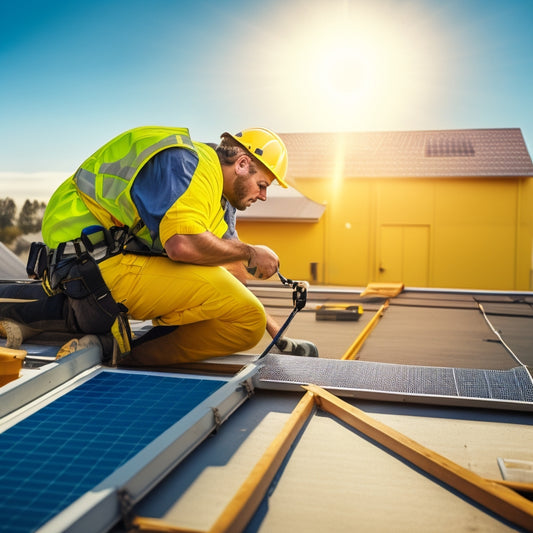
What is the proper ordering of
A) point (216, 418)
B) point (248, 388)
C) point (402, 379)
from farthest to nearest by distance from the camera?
point (402, 379) → point (248, 388) → point (216, 418)

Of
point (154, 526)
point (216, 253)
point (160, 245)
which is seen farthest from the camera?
point (160, 245)

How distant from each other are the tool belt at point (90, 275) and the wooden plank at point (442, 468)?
1189 mm

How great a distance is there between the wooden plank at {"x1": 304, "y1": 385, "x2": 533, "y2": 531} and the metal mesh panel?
308mm

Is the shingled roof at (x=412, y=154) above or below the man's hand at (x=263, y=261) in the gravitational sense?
above

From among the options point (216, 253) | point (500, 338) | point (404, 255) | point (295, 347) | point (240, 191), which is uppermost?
point (240, 191)

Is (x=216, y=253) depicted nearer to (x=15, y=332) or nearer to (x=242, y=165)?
(x=242, y=165)

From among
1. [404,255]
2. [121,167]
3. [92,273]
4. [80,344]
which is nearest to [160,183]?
[121,167]

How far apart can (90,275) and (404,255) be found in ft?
53.9

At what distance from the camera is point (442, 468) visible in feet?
6.23

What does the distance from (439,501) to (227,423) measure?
92 centimetres

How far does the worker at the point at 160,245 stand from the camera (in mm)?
2904

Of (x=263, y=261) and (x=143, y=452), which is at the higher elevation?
(x=263, y=261)

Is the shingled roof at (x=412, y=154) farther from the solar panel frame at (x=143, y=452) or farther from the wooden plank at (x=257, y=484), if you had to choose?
the wooden plank at (x=257, y=484)

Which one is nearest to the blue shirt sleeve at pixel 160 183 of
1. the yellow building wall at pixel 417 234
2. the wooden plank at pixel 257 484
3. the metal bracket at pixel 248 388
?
the metal bracket at pixel 248 388
